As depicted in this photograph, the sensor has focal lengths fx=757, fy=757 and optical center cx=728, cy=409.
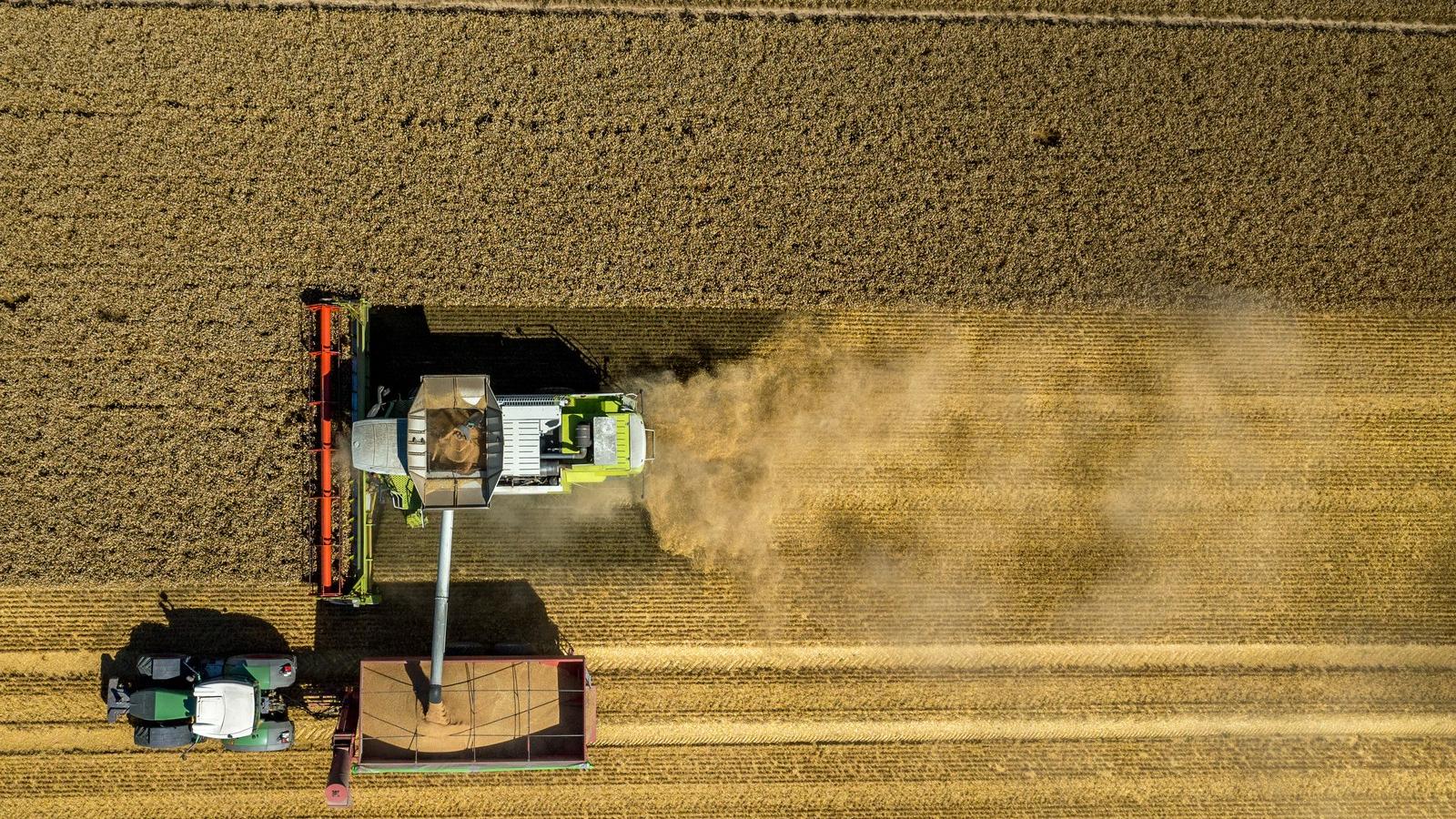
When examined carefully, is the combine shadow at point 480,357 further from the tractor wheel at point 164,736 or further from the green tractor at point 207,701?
the tractor wheel at point 164,736

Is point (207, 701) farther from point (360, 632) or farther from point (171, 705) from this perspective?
point (360, 632)

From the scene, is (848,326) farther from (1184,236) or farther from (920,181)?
(1184,236)

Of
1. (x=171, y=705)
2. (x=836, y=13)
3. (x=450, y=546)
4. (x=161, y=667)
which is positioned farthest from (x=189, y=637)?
(x=836, y=13)

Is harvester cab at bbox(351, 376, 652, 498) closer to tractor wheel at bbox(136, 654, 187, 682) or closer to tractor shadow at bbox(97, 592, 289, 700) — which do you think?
tractor shadow at bbox(97, 592, 289, 700)

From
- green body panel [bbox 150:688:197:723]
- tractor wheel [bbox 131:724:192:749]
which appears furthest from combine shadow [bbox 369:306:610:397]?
tractor wheel [bbox 131:724:192:749]

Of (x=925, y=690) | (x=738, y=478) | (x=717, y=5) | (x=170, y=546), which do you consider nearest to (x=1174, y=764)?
(x=925, y=690)
